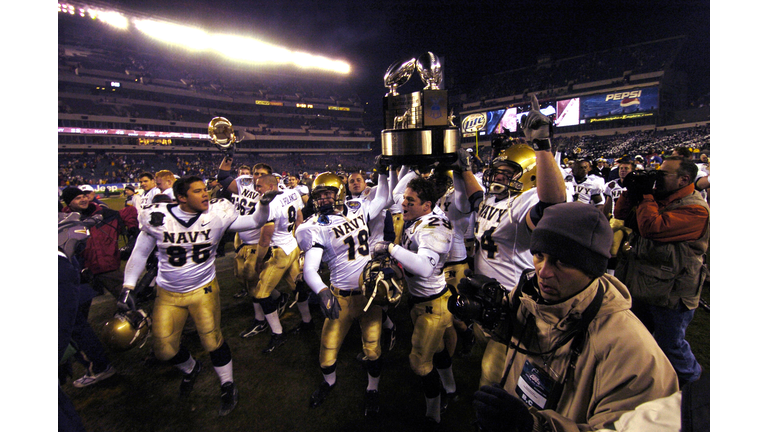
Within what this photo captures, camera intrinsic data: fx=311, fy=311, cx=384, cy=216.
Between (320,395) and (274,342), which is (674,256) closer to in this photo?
(320,395)

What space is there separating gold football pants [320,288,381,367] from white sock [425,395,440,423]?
70 cm

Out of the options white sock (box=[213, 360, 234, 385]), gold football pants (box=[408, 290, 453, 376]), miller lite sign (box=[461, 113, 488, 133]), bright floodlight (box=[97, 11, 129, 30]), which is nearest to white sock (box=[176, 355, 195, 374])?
white sock (box=[213, 360, 234, 385])

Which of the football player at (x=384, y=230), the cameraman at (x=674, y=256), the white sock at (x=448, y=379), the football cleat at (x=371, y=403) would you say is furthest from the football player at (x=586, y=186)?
the football cleat at (x=371, y=403)

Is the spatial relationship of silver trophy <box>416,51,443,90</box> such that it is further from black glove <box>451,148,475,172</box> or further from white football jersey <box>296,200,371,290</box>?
white football jersey <box>296,200,371,290</box>

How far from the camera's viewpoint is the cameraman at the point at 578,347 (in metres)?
1.10

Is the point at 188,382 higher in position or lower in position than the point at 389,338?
lower

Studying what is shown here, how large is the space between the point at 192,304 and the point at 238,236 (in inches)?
97.7

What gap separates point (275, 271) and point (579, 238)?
4678 mm

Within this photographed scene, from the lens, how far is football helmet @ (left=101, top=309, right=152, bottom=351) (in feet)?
10.1

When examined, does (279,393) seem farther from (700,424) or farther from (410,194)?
(700,424)

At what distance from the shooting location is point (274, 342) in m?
4.80

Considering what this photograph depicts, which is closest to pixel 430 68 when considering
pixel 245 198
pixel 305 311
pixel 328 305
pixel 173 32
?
pixel 328 305

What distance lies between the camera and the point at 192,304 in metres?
3.59

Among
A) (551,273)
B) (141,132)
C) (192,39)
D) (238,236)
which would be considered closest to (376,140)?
(192,39)
